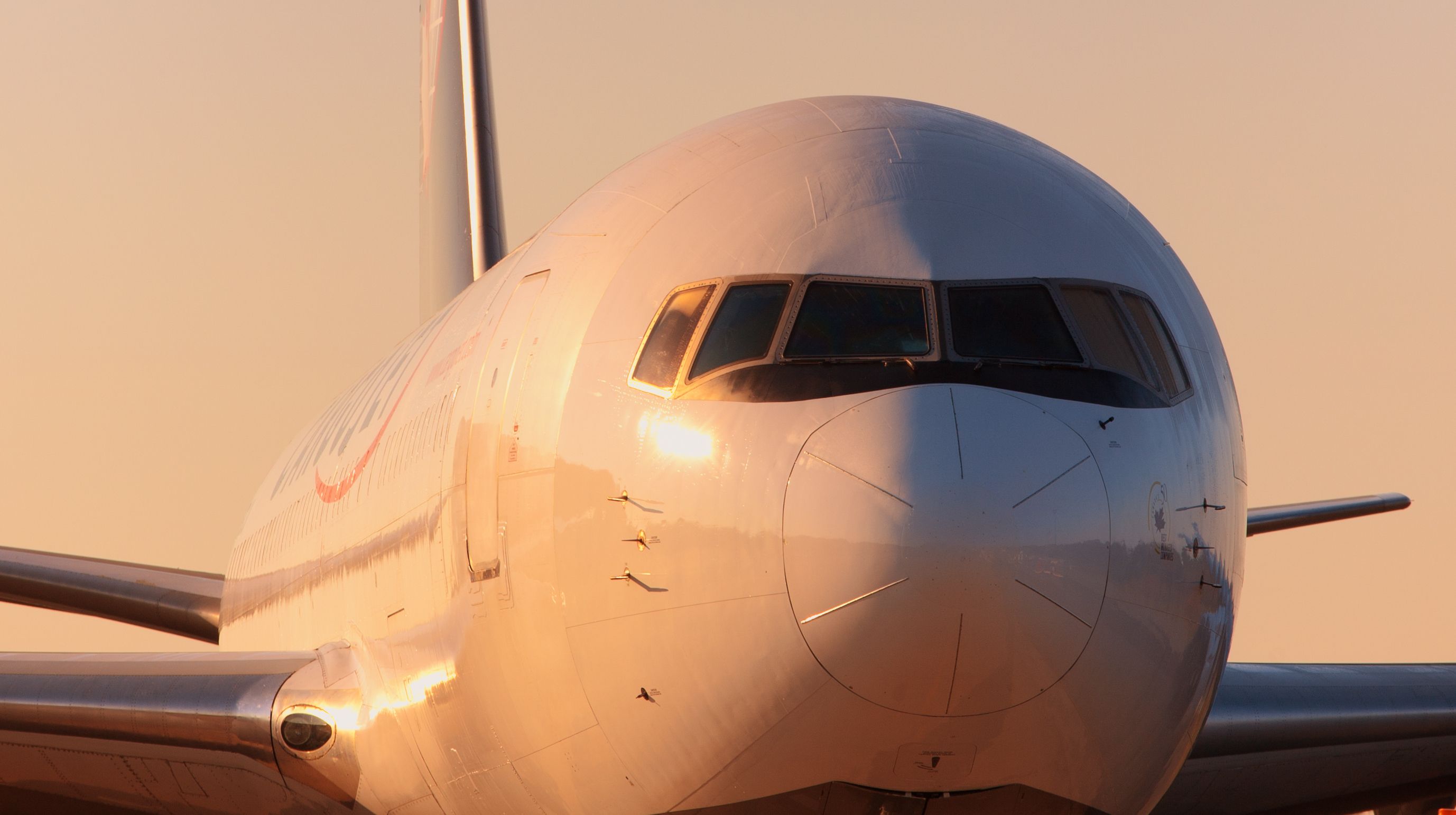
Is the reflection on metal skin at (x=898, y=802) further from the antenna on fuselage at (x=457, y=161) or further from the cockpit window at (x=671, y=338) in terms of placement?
the antenna on fuselage at (x=457, y=161)

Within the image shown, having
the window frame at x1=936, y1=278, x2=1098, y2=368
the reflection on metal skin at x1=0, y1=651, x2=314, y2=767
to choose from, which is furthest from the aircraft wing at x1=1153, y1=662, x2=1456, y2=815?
the reflection on metal skin at x1=0, y1=651, x2=314, y2=767

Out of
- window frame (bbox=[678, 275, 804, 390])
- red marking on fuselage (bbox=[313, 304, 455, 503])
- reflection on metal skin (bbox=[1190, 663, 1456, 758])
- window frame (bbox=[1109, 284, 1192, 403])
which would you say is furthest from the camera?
reflection on metal skin (bbox=[1190, 663, 1456, 758])

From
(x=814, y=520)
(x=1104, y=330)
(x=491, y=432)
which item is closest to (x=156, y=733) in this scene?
(x=491, y=432)

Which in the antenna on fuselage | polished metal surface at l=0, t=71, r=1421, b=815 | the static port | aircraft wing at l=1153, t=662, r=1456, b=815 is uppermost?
the antenna on fuselage

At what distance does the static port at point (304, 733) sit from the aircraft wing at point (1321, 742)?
538 centimetres

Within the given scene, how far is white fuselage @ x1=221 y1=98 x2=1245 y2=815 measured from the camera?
Result: 4934mm

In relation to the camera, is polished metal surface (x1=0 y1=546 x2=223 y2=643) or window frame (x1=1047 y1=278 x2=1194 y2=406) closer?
window frame (x1=1047 y1=278 x2=1194 y2=406)

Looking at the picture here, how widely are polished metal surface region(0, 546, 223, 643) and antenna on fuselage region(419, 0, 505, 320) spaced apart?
5.25m

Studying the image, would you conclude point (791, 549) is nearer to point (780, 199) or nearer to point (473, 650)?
point (780, 199)

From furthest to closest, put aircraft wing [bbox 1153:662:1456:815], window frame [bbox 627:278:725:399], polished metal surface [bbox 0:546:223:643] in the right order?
polished metal surface [bbox 0:546:223:643], aircraft wing [bbox 1153:662:1456:815], window frame [bbox 627:278:725:399]

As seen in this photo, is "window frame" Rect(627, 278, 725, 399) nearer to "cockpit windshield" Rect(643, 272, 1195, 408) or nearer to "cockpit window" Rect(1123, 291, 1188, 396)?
"cockpit windshield" Rect(643, 272, 1195, 408)

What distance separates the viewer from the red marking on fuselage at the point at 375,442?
9.37m

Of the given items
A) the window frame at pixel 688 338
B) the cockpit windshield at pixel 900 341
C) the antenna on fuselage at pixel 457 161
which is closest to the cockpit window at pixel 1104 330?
the cockpit windshield at pixel 900 341

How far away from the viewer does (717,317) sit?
19.1 ft
